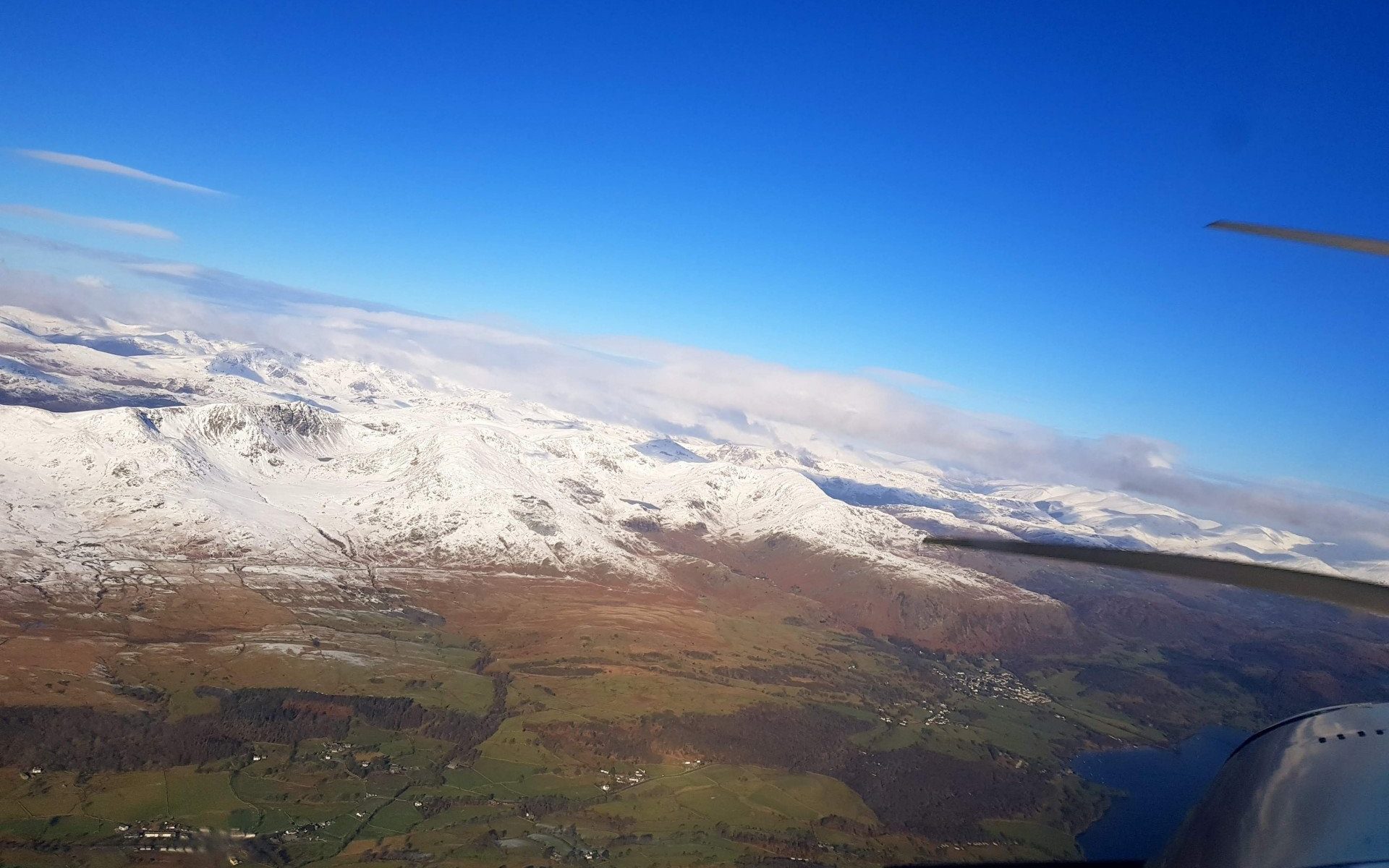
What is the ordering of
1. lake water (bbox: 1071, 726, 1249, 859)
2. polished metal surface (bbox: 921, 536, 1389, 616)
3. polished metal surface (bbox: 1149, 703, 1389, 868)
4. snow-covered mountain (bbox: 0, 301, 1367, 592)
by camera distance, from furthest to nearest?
snow-covered mountain (bbox: 0, 301, 1367, 592) → lake water (bbox: 1071, 726, 1249, 859) → polished metal surface (bbox: 921, 536, 1389, 616) → polished metal surface (bbox: 1149, 703, 1389, 868)

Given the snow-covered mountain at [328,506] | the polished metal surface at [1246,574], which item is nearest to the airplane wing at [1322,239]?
the polished metal surface at [1246,574]

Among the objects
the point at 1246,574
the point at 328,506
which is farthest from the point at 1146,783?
the point at 328,506

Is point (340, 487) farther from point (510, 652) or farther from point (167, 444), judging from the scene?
point (510, 652)

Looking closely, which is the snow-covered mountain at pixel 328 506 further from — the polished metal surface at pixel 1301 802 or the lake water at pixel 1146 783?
the polished metal surface at pixel 1301 802

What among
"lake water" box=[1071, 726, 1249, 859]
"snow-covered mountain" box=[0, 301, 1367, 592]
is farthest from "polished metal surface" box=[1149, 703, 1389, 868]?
"snow-covered mountain" box=[0, 301, 1367, 592]

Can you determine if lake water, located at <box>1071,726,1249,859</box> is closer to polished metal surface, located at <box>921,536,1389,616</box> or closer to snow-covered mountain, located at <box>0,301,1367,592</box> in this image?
snow-covered mountain, located at <box>0,301,1367,592</box>

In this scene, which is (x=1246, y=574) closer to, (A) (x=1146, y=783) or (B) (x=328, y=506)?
(A) (x=1146, y=783)
